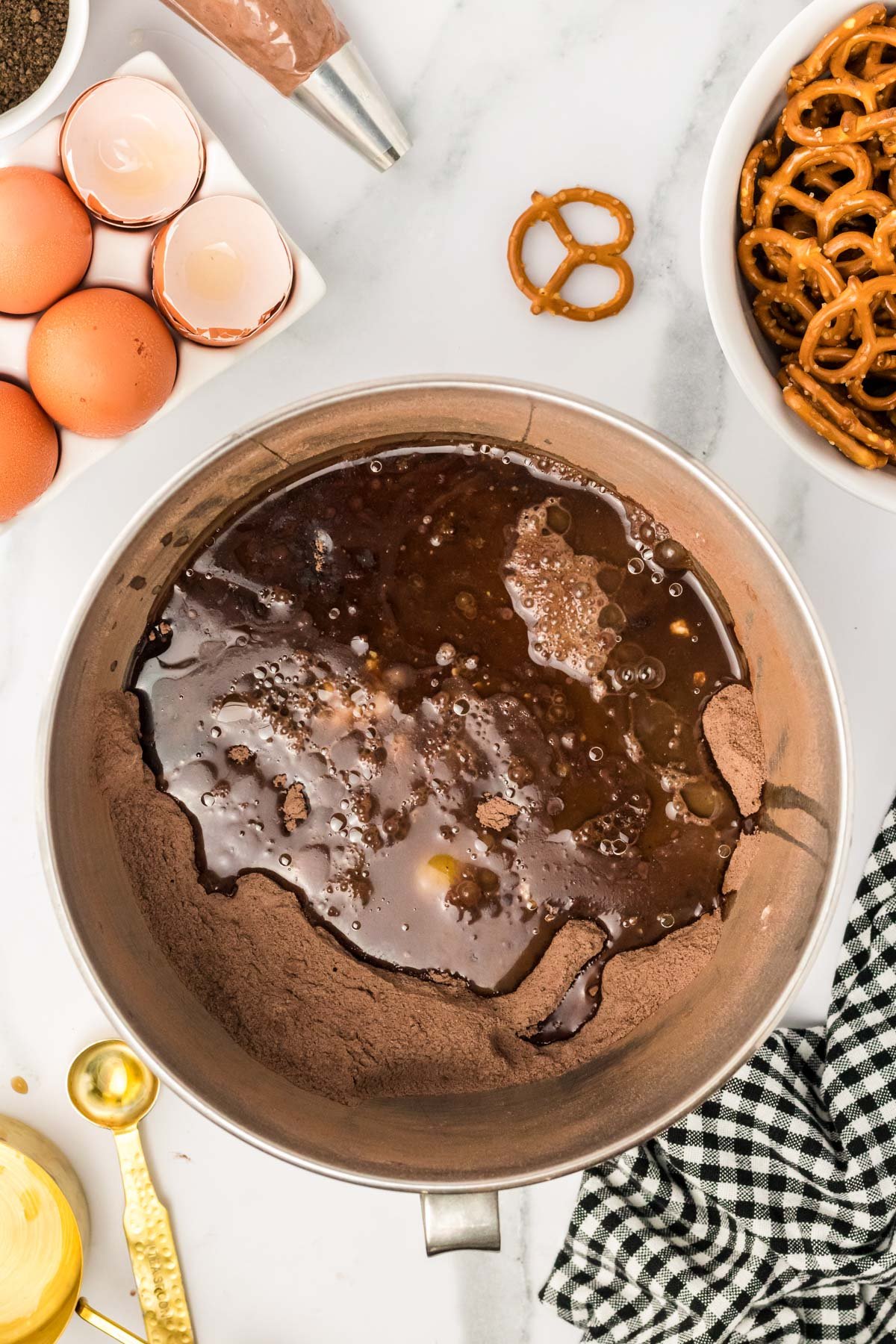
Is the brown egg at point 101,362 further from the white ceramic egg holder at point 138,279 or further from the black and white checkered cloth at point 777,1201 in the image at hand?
the black and white checkered cloth at point 777,1201

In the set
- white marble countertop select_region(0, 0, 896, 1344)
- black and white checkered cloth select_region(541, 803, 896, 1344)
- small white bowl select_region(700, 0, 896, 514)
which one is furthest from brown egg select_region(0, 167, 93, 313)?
black and white checkered cloth select_region(541, 803, 896, 1344)

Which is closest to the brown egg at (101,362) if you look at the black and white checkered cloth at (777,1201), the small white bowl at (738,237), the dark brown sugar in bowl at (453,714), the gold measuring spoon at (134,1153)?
the dark brown sugar in bowl at (453,714)

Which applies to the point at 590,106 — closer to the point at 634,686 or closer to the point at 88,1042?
the point at 634,686

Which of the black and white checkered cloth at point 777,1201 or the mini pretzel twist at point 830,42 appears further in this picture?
the black and white checkered cloth at point 777,1201

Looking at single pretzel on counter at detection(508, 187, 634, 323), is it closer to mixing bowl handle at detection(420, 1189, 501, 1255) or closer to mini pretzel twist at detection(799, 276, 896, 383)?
mini pretzel twist at detection(799, 276, 896, 383)

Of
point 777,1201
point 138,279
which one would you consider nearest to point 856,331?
point 138,279

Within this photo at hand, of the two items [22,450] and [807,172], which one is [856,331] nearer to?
[807,172]
